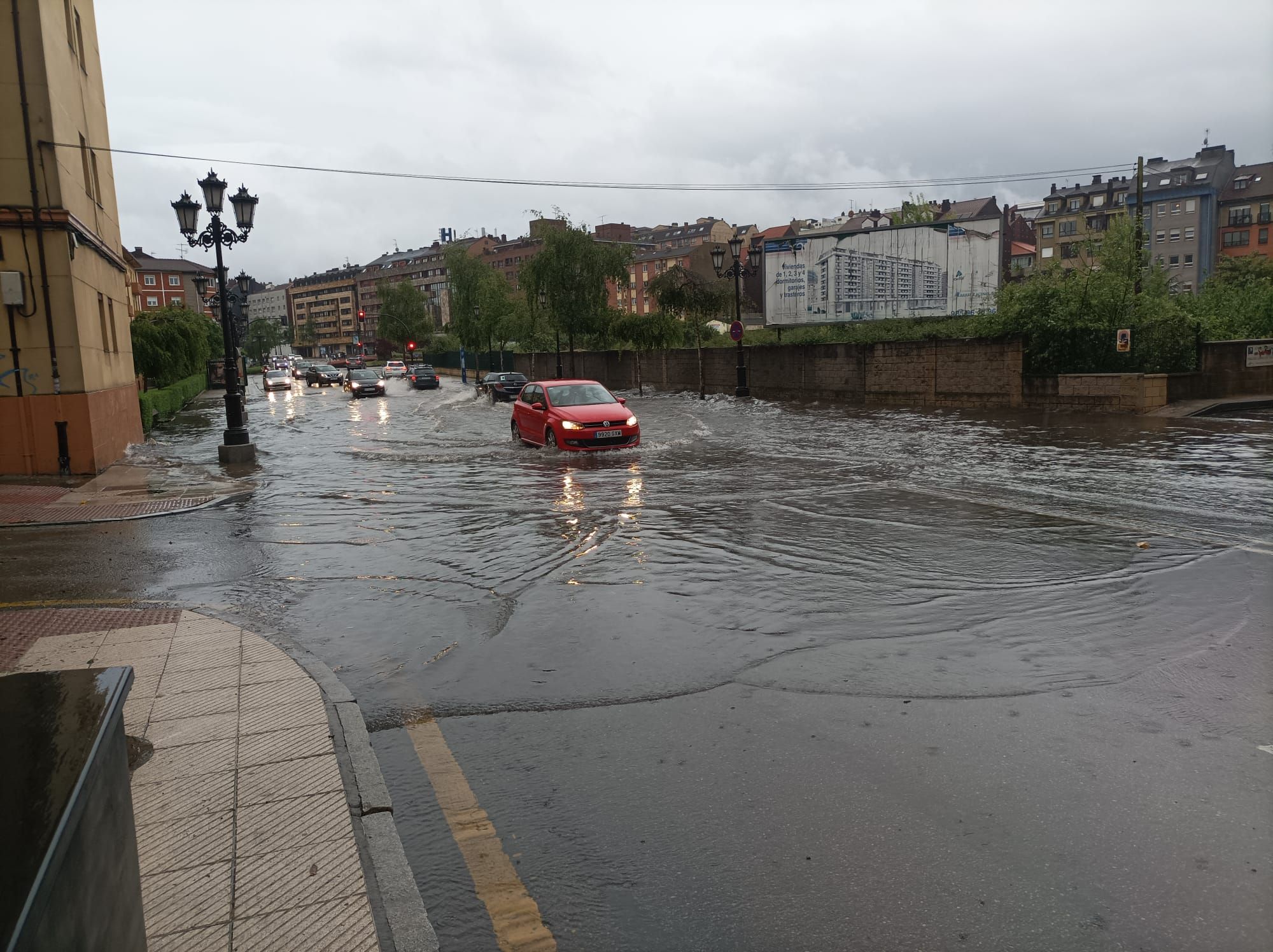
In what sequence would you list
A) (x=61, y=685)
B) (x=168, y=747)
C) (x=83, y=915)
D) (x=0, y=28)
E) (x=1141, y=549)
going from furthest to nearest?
(x=0, y=28) < (x=1141, y=549) < (x=168, y=747) < (x=61, y=685) < (x=83, y=915)

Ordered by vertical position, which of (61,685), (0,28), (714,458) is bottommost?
(714,458)

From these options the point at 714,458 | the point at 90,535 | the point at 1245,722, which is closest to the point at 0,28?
the point at 90,535

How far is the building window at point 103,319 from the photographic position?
19.4 metres

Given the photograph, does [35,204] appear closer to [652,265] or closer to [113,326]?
[113,326]

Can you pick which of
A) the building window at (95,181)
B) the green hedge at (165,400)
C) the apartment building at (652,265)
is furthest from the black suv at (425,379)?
the apartment building at (652,265)

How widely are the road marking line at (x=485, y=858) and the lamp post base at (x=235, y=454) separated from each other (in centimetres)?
1612

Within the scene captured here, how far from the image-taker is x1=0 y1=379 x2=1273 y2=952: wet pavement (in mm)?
3459

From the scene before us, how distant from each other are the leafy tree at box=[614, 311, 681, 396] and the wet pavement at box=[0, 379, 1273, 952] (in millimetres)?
34657

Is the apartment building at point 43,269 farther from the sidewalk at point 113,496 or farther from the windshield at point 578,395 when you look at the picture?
the windshield at point 578,395

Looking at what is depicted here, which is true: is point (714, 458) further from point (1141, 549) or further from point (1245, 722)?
point (1245, 722)

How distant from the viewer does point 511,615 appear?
7328 mm

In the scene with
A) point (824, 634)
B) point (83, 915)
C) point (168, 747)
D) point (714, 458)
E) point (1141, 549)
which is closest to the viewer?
point (83, 915)

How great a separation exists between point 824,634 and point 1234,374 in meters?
24.9

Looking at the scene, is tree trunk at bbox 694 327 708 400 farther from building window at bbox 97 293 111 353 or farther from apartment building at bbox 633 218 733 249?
apartment building at bbox 633 218 733 249
